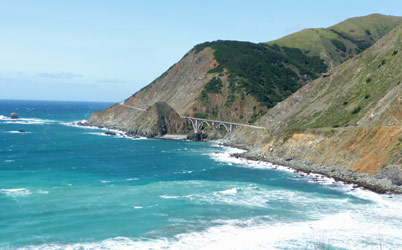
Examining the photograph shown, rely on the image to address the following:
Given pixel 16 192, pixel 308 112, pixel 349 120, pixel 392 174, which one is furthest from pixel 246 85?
pixel 16 192

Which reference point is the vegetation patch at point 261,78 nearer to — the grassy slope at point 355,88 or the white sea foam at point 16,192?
the grassy slope at point 355,88

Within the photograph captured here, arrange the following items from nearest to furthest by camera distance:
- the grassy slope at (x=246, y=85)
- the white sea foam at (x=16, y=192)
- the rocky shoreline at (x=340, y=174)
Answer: the white sea foam at (x=16, y=192) < the rocky shoreline at (x=340, y=174) < the grassy slope at (x=246, y=85)

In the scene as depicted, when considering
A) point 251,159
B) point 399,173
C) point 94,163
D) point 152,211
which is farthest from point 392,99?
point 94,163

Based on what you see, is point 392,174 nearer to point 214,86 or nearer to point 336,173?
point 336,173

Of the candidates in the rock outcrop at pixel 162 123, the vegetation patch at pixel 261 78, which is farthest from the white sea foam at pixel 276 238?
the vegetation patch at pixel 261 78

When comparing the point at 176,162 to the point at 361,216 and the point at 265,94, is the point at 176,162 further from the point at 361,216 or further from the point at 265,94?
the point at 265,94

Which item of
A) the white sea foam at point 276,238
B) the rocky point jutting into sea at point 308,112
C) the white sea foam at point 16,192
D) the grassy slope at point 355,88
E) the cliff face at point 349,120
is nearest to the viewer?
the white sea foam at point 276,238

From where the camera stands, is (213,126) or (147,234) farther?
(213,126)
